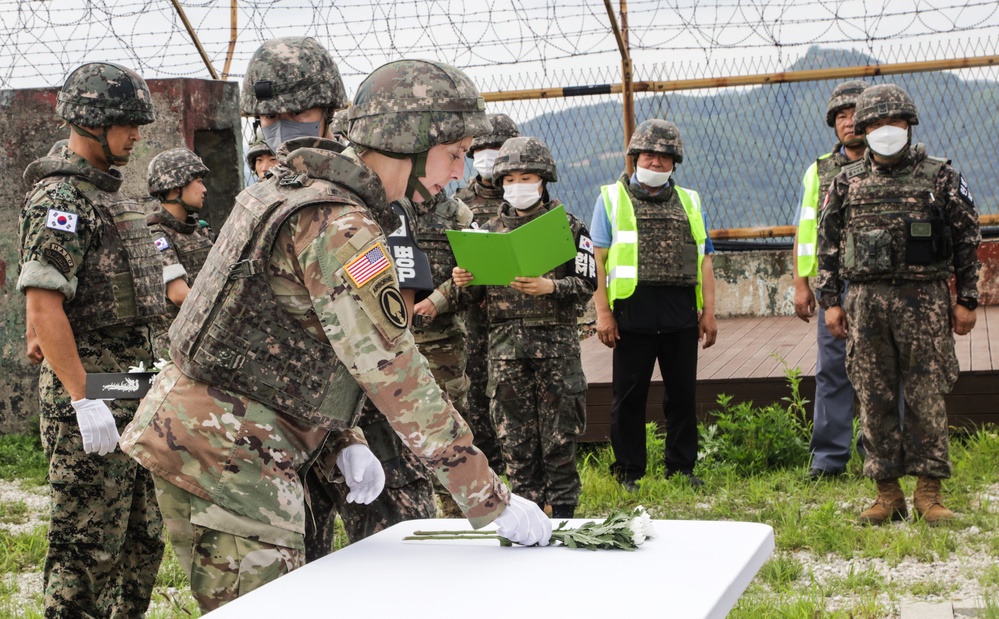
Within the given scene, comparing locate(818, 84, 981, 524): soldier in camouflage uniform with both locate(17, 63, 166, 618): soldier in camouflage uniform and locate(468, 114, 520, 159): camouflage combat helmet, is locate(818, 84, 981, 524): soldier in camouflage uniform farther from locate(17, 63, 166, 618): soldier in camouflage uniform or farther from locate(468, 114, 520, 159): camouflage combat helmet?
locate(17, 63, 166, 618): soldier in camouflage uniform

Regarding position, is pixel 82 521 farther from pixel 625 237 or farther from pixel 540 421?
pixel 625 237

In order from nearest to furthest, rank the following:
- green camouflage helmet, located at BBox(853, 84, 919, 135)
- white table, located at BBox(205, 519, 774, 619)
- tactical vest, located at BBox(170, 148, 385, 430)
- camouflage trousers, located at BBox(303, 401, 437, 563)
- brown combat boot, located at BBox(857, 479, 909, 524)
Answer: white table, located at BBox(205, 519, 774, 619)
tactical vest, located at BBox(170, 148, 385, 430)
camouflage trousers, located at BBox(303, 401, 437, 563)
green camouflage helmet, located at BBox(853, 84, 919, 135)
brown combat boot, located at BBox(857, 479, 909, 524)

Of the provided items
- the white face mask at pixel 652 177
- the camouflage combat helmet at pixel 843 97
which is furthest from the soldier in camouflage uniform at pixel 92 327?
the camouflage combat helmet at pixel 843 97

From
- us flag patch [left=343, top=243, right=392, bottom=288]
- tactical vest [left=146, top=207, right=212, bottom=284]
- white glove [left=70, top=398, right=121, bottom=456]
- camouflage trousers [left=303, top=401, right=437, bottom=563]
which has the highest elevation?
tactical vest [left=146, top=207, right=212, bottom=284]

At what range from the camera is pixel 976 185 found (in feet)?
31.7

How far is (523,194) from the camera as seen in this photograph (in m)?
5.53

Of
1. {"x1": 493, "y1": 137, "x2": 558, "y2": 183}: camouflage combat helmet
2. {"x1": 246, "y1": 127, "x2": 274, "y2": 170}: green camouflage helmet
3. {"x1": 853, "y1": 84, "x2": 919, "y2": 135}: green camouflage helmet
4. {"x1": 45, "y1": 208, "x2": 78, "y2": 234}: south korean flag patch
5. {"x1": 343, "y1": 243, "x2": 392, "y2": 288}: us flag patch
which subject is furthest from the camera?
{"x1": 493, "y1": 137, "x2": 558, "y2": 183}: camouflage combat helmet

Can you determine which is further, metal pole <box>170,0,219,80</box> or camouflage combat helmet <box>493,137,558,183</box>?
metal pole <box>170,0,219,80</box>

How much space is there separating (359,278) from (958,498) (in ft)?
13.9

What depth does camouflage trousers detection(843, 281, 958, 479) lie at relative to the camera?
17.1ft

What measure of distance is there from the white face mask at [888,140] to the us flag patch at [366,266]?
3533mm

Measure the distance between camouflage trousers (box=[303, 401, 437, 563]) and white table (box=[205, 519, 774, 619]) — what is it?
0.43m

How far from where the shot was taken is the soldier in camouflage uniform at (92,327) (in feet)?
12.2

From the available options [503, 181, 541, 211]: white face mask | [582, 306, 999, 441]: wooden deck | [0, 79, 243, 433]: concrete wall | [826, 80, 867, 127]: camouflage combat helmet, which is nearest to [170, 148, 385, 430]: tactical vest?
[503, 181, 541, 211]: white face mask
